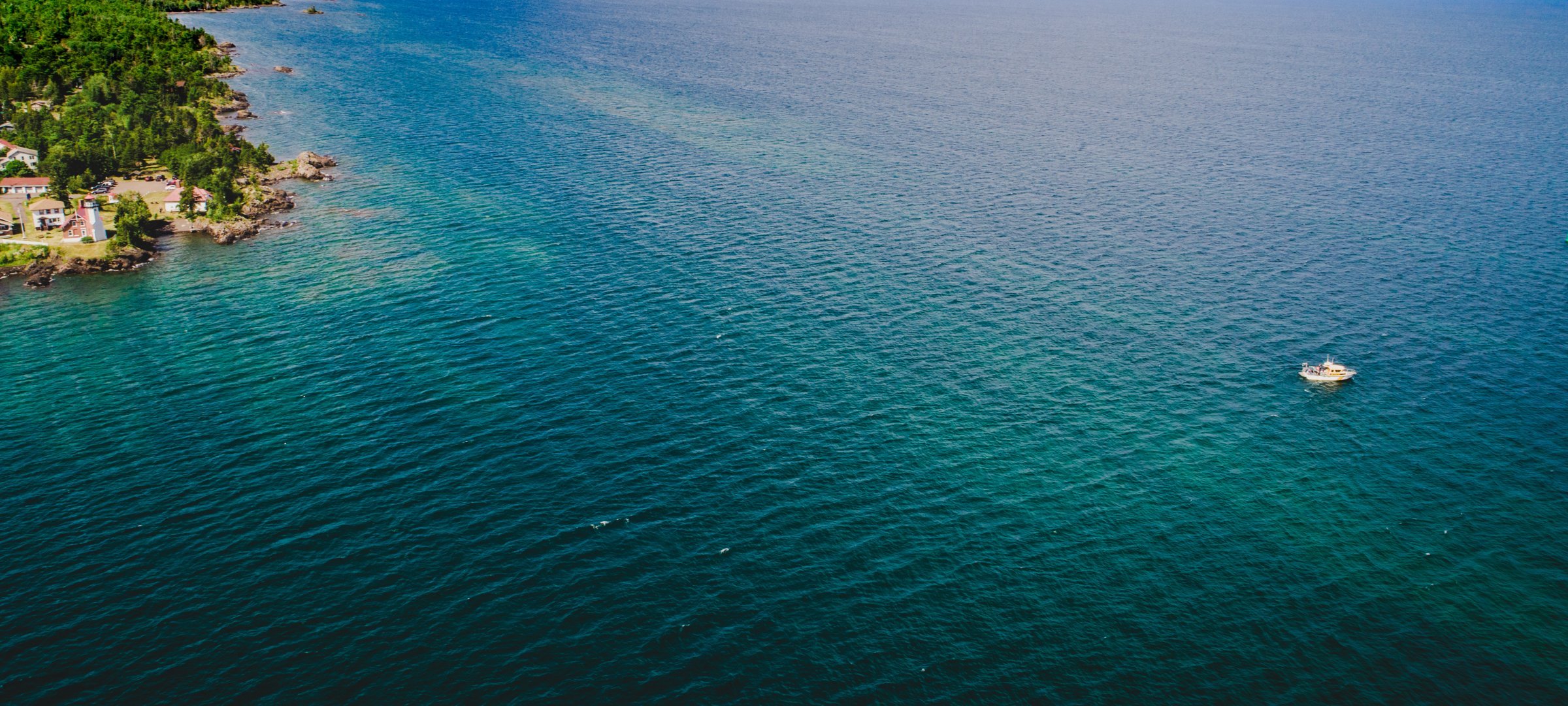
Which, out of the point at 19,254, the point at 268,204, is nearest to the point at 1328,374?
the point at 268,204

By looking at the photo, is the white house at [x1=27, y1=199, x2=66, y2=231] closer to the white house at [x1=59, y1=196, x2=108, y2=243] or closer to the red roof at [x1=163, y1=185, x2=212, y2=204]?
the white house at [x1=59, y1=196, x2=108, y2=243]

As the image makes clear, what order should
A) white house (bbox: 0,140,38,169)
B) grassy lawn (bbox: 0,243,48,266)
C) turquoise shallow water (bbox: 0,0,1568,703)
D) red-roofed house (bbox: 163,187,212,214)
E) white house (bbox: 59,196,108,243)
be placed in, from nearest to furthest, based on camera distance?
turquoise shallow water (bbox: 0,0,1568,703) < grassy lawn (bbox: 0,243,48,266) < white house (bbox: 59,196,108,243) < red-roofed house (bbox: 163,187,212,214) < white house (bbox: 0,140,38,169)

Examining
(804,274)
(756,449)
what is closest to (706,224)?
(804,274)

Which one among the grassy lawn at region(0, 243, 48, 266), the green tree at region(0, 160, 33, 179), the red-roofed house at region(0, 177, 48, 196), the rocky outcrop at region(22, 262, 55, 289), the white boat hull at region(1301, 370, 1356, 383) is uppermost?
the green tree at region(0, 160, 33, 179)

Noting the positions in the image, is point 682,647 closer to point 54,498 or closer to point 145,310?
point 54,498

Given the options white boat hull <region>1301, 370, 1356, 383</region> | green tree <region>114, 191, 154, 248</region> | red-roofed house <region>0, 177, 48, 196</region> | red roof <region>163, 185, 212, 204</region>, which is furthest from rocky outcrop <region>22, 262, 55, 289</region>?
white boat hull <region>1301, 370, 1356, 383</region>

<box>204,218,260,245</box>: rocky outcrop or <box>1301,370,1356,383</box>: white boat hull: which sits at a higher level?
<box>204,218,260,245</box>: rocky outcrop
